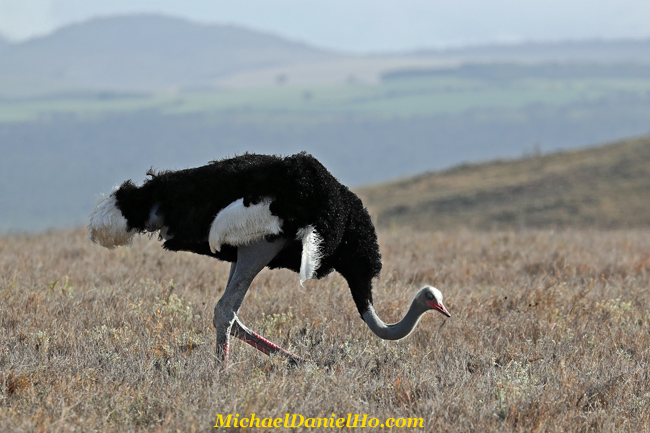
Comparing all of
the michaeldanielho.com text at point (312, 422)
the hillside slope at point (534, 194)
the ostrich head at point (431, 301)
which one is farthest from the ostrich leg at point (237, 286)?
the hillside slope at point (534, 194)

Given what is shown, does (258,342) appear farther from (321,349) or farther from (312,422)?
(312,422)

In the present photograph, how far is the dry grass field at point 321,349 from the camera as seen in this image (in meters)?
4.66

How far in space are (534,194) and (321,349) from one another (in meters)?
27.4

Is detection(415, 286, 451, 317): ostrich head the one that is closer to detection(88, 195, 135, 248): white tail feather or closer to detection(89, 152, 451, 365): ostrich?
detection(89, 152, 451, 365): ostrich

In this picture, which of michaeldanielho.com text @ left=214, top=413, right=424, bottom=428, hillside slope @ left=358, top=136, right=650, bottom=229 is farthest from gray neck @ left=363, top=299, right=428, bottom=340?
hillside slope @ left=358, top=136, right=650, bottom=229

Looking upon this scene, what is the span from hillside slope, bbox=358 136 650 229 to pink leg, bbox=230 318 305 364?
20544mm

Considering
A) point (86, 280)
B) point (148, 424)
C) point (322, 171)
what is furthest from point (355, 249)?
point (86, 280)

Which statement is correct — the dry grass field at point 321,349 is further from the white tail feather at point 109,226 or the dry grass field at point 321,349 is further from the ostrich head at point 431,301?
the white tail feather at point 109,226

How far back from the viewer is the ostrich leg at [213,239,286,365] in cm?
563

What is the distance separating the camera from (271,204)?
5.55 metres

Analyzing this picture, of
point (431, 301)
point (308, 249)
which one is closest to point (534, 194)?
point (431, 301)

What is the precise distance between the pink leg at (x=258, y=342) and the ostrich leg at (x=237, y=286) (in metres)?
0.21

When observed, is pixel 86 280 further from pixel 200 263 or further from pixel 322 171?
pixel 322 171

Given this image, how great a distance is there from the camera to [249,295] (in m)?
7.79
